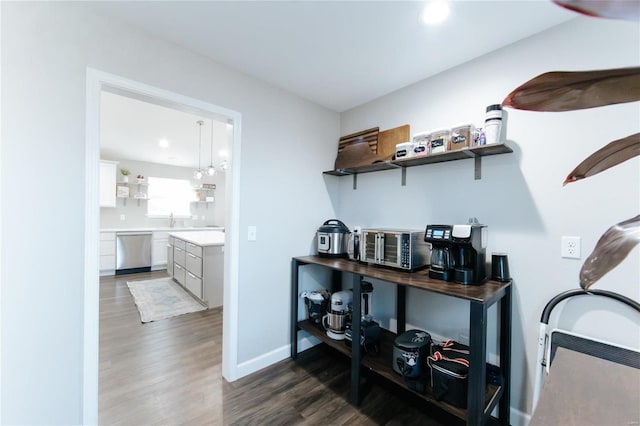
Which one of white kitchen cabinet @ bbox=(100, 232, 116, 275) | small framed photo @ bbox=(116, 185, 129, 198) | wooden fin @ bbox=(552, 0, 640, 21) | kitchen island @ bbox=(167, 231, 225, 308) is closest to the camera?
wooden fin @ bbox=(552, 0, 640, 21)

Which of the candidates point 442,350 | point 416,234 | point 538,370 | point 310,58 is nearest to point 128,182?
Answer: point 310,58

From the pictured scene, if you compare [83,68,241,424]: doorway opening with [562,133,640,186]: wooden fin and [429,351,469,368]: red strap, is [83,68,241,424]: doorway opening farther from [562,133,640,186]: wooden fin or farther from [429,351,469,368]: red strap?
[562,133,640,186]: wooden fin

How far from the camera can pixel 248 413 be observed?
1.79 m

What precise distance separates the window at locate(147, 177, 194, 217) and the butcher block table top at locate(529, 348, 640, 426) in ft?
22.3

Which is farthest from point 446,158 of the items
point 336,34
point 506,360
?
point 506,360

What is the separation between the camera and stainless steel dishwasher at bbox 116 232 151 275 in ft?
16.8

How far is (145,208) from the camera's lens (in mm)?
5926

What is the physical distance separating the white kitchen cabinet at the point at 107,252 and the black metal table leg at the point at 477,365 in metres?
5.89

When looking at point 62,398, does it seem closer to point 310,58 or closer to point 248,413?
point 248,413

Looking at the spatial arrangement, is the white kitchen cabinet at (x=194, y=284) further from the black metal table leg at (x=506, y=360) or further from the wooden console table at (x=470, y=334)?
the black metal table leg at (x=506, y=360)

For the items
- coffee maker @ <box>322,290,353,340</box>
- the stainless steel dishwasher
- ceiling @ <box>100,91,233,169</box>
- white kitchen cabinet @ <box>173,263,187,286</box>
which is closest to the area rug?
white kitchen cabinet @ <box>173,263,187,286</box>

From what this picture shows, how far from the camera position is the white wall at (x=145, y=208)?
5543 mm

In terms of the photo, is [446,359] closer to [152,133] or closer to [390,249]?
[390,249]

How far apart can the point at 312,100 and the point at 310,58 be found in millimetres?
668
